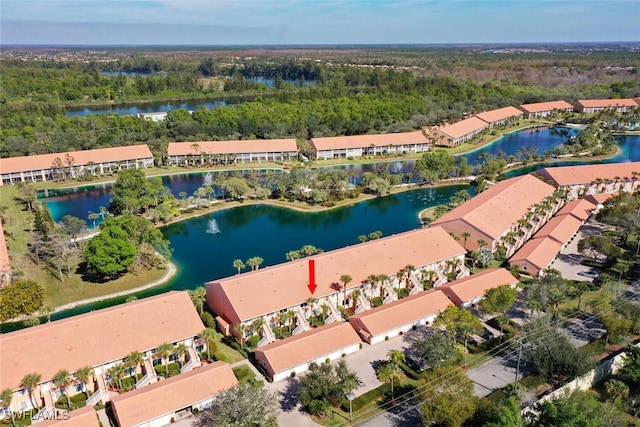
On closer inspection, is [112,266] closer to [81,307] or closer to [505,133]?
[81,307]

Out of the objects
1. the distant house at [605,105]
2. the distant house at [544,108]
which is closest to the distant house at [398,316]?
the distant house at [544,108]

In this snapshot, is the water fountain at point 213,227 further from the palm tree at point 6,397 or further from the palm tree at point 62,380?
A: the palm tree at point 6,397

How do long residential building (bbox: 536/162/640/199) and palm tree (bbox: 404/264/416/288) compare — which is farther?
long residential building (bbox: 536/162/640/199)

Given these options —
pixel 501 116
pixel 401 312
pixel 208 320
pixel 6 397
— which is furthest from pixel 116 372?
pixel 501 116

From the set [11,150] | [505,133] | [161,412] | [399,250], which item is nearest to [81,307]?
[161,412]

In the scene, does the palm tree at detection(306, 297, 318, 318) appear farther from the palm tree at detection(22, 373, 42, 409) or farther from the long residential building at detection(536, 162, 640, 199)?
the long residential building at detection(536, 162, 640, 199)

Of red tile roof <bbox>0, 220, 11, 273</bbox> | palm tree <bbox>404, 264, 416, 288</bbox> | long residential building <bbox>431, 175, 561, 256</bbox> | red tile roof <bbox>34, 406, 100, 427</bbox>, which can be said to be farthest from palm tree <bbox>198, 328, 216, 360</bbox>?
long residential building <bbox>431, 175, 561, 256</bbox>
